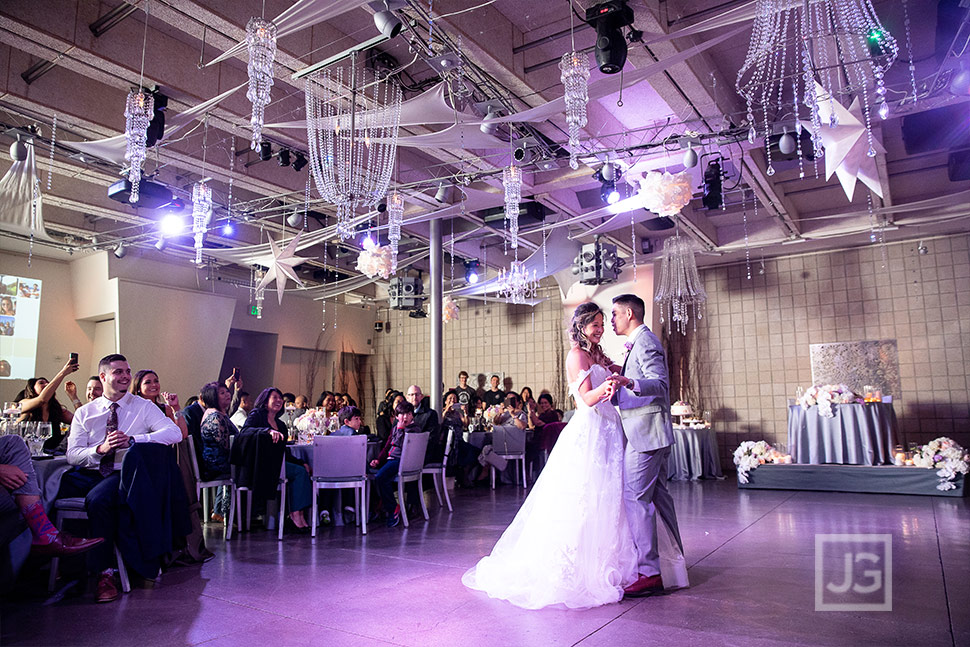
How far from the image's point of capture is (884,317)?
35.9 feet

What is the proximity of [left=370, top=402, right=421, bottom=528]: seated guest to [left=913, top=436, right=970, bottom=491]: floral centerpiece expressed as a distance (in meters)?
6.08

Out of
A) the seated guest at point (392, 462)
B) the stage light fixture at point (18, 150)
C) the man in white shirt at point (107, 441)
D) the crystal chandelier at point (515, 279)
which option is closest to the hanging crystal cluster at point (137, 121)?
the stage light fixture at point (18, 150)

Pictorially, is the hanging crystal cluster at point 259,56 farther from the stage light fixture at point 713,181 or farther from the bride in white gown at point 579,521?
the stage light fixture at point 713,181

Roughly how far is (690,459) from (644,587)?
284 inches

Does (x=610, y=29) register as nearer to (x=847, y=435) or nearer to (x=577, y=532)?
(x=577, y=532)

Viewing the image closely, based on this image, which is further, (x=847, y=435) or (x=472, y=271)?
(x=472, y=271)

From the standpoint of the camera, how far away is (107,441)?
369cm

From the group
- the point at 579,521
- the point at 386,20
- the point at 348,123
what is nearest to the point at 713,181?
the point at 348,123

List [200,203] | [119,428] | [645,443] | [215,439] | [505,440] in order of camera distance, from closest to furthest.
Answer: [645,443]
[119,428]
[215,439]
[200,203]
[505,440]

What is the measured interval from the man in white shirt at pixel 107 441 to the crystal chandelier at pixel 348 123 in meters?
2.68

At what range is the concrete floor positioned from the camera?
2.82 meters

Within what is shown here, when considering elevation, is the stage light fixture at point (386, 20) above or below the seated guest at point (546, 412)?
above

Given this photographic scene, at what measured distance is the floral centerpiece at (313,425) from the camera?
6824 mm

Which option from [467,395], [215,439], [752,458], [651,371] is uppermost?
[651,371]
